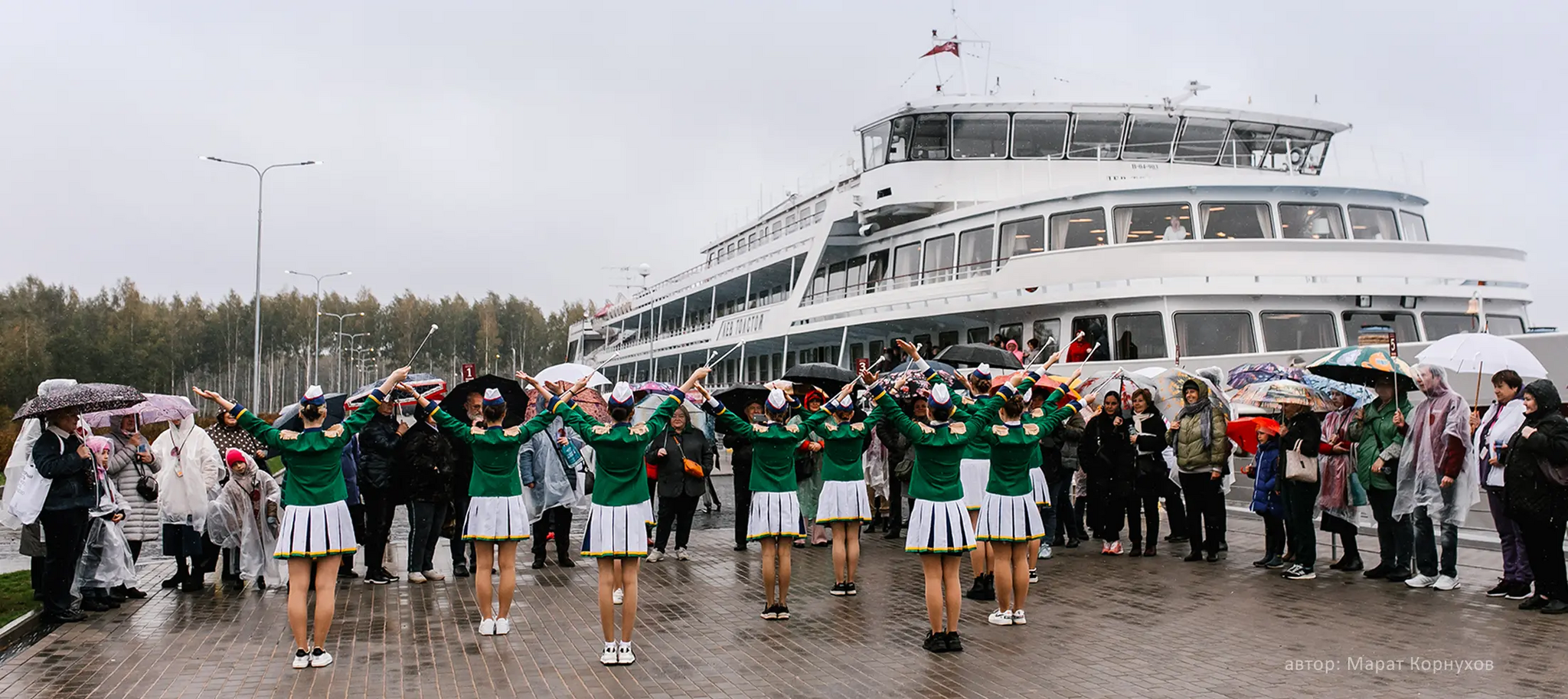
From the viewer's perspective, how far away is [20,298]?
8162 cm

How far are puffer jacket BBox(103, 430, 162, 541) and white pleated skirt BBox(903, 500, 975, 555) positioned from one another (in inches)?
291

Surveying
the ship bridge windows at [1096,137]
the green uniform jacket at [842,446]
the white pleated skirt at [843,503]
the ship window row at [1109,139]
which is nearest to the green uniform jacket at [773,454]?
the green uniform jacket at [842,446]

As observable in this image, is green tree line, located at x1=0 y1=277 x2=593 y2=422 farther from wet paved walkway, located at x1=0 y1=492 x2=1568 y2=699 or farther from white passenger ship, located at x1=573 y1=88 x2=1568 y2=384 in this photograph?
wet paved walkway, located at x1=0 y1=492 x2=1568 y2=699

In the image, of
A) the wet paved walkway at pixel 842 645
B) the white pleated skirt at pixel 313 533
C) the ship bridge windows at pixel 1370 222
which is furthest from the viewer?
the ship bridge windows at pixel 1370 222

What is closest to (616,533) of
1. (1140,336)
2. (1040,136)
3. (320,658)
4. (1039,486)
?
(320,658)

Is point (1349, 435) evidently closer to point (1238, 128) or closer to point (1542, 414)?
point (1542, 414)

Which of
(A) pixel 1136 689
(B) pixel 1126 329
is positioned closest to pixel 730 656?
(A) pixel 1136 689

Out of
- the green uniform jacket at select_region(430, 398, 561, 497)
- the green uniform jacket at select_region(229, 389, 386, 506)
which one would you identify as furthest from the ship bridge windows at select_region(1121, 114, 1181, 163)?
the green uniform jacket at select_region(229, 389, 386, 506)

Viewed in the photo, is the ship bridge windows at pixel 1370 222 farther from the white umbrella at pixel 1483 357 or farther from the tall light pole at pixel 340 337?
the tall light pole at pixel 340 337

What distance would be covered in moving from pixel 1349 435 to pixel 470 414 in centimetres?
817

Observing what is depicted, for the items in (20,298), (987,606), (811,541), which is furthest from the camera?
(20,298)

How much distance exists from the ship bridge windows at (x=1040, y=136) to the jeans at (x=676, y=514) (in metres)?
16.3

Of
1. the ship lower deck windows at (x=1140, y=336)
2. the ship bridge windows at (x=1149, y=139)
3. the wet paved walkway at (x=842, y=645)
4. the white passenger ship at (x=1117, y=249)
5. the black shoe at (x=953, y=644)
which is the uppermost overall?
the ship bridge windows at (x=1149, y=139)

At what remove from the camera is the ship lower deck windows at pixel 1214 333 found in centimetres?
1850
